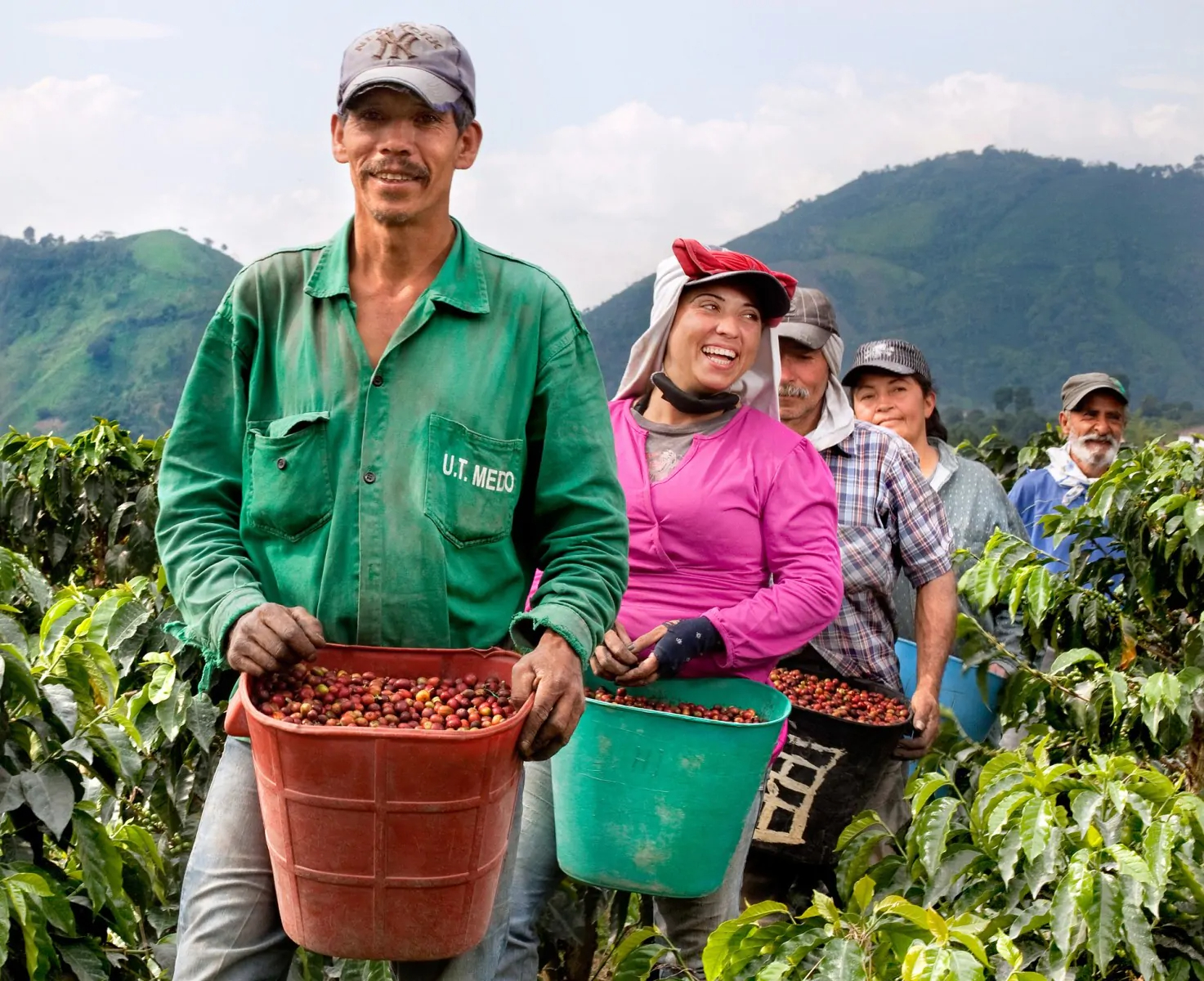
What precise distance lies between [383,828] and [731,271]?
1.50m

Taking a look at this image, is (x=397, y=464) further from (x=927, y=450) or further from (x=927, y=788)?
(x=927, y=450)

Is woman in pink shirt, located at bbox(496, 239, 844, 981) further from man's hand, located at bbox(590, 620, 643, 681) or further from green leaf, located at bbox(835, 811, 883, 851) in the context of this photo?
green leaf, located at bbox(835, 811, 883, 851)

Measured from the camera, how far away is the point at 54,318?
29.0 metres

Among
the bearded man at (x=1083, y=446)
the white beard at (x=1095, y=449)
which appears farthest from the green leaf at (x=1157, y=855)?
the white beard at (x=1095, y=449)

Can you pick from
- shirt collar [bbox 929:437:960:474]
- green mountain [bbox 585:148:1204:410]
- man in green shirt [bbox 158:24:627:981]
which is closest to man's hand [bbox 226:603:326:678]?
man in green shirt [bbox 158:24:627:981]

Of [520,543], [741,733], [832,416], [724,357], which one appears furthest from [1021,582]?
[520,543]

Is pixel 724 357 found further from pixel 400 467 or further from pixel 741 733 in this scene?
pixel 400 467

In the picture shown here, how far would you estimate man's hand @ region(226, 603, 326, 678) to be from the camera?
67.1 inches

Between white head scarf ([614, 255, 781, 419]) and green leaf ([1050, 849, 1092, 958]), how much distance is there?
1.05 meters

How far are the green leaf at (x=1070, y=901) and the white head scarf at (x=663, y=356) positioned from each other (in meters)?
1.05

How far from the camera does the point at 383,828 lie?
161 cm

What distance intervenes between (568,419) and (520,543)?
21 cm

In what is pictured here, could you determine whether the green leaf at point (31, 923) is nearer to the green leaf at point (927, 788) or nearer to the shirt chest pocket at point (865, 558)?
the green leaf at point (927, 788)

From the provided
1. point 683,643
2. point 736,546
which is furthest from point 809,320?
point 683,643
